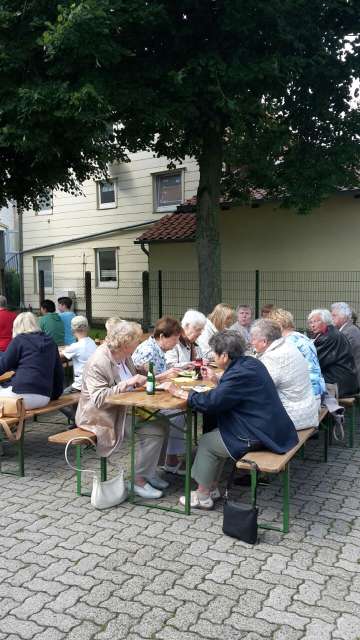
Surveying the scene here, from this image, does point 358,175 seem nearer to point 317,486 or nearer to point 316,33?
point 316,33

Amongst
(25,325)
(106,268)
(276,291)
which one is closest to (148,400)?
(25,325)

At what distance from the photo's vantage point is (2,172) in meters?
12.0

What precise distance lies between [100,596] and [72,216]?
21.4 meters

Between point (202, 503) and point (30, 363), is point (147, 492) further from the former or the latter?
point (30, 363)

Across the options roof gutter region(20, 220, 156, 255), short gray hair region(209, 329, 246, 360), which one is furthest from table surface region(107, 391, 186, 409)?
roof gutter region(20, 220, 156, 255)

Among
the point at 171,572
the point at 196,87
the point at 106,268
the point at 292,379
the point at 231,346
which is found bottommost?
the point at 171,572

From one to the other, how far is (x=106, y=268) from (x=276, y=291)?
9.05 meters

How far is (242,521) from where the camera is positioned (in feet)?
13.1

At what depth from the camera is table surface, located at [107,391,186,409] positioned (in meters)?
4.39

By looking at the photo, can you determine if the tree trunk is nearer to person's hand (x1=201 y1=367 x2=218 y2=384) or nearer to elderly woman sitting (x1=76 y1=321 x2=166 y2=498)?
person's hand (x1=201 y1=367 x2=218 y2=384)

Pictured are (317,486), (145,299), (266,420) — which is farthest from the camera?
(145,299)

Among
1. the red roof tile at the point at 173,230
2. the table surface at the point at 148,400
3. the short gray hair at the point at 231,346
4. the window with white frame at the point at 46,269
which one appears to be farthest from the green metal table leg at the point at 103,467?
the window with white frame at the point at 46,269

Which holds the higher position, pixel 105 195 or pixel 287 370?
pixel 105 195

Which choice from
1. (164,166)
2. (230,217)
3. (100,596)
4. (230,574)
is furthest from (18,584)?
(164,166)
